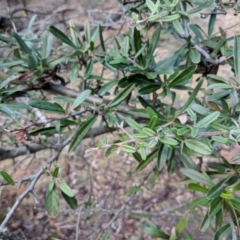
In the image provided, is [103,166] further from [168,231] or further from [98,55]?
[98,55]

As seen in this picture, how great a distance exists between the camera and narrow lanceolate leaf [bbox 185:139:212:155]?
18.3 inches

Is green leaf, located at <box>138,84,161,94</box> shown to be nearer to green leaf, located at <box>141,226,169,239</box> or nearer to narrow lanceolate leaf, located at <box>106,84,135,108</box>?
narrow lanceolate leaf, located at <box>106,84,135,108</box>

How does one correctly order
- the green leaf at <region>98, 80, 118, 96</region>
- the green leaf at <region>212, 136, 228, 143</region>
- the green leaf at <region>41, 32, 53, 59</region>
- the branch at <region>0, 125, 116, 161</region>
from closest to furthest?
the green leaf at <region>212, 136, 228, 143</region> < the green leaf at <region>98, 80, 118, 96</region> < the green leaf at <region>41, 32, 53, 59</region> < the branch at <region>0, 125, 116, 161</region>

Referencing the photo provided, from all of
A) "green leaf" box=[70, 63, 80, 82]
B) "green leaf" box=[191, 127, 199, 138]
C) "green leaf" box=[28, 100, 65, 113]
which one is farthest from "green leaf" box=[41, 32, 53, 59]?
"green leaf" box=[191, 127, 199, 138]

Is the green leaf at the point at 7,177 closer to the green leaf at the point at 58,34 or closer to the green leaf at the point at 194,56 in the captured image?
the green leaf at the point at 58,34

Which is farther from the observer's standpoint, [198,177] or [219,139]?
[198,177]

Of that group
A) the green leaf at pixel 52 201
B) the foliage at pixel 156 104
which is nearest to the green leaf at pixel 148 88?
the foliage at pixel 156 104

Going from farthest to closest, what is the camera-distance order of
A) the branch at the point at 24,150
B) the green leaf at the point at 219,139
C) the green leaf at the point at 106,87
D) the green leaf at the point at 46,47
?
the branch at the point at 24,150 → the green leaf at the point at 46,47 → the green leaf at the point at 106,87 → the green leaf at the point at 219,139

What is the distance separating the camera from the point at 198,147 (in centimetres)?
47

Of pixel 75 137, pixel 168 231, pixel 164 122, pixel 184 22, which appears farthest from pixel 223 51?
pixel 168 231

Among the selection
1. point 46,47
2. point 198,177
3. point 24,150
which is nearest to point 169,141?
point 198,177

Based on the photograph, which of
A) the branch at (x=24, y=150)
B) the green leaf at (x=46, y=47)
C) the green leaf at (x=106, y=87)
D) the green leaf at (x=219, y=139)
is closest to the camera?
the green leaf at (x=219, y=139)

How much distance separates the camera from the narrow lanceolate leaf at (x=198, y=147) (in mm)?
465

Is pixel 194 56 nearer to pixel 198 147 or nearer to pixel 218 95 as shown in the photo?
pixel 218 95
